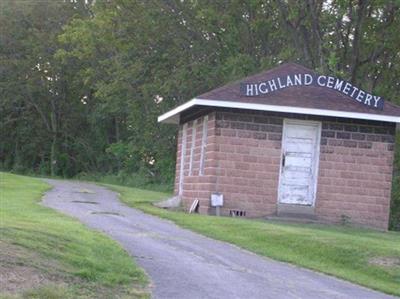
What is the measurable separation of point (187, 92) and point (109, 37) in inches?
199

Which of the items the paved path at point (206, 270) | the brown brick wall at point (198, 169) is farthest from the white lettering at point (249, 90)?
the paved path at point (206, 270)

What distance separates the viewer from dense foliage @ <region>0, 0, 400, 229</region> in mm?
29938

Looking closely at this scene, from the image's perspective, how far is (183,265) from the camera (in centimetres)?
1035

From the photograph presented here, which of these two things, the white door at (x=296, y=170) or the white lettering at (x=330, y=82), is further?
the white lettering at (x=330, y=82)

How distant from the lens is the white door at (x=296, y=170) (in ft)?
61.9

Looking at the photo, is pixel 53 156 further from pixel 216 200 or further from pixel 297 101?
pixel 297 101

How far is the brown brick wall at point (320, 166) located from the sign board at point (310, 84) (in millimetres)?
553

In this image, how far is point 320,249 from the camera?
12859 mm

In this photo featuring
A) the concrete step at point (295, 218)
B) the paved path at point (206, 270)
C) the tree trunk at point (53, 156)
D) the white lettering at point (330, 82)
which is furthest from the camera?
the tree trunk at point (53, 156)

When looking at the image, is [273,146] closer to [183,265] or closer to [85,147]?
[183,265]

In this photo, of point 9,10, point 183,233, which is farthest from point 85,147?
point 183,233

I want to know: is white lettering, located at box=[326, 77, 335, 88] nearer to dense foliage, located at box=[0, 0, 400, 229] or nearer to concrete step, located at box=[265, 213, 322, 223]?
concrete step, located at box=[265, 213, 322, 223]

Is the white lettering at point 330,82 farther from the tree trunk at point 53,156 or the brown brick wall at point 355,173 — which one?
the tree trunk at point 53,156

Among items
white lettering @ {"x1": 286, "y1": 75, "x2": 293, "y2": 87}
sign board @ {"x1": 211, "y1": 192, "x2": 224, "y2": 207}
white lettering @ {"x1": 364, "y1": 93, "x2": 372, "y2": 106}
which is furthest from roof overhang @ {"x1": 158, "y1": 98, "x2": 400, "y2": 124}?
sign board @ {"x1": 211, "y1": 192, "x2": 224, "y2": 207}
